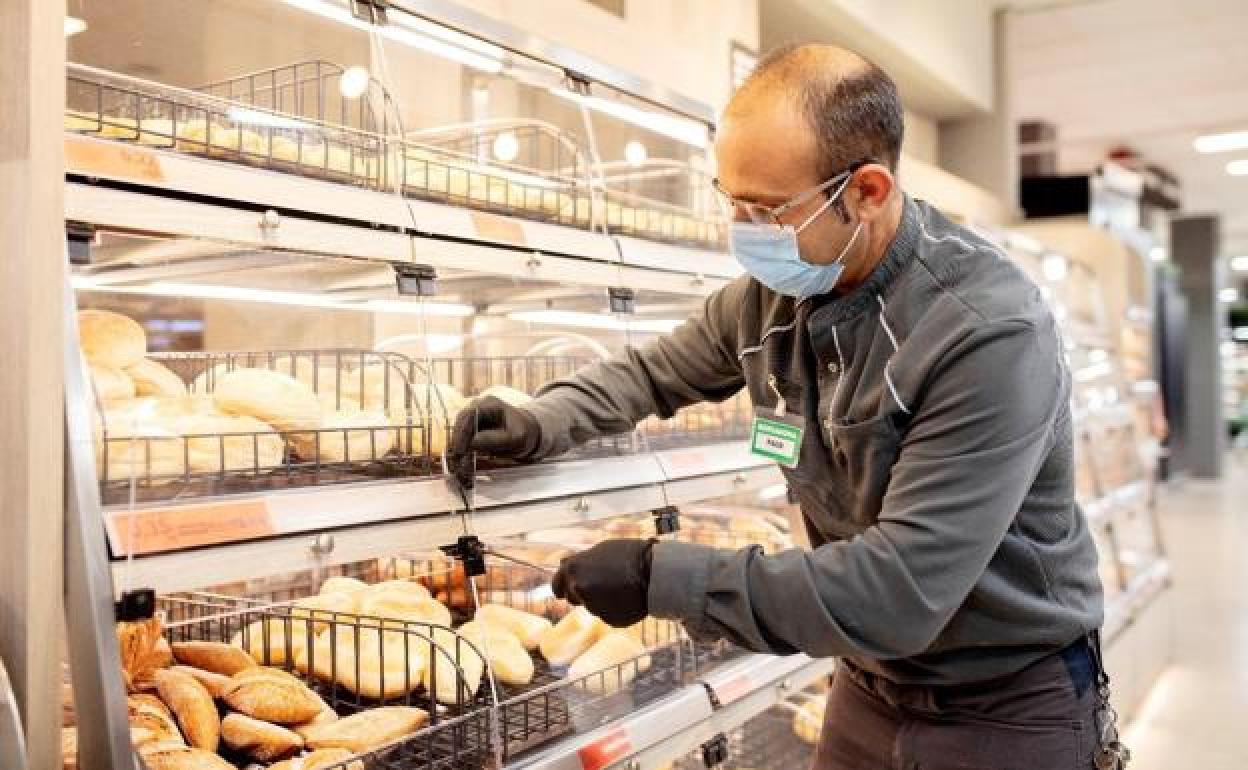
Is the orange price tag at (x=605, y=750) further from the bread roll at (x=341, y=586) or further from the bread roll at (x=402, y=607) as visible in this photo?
the bread roll at (x=341, y=586)

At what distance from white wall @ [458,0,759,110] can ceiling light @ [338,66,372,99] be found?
1244 mm

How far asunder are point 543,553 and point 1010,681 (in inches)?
38.4

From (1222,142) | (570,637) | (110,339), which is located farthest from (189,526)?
(1222,142)

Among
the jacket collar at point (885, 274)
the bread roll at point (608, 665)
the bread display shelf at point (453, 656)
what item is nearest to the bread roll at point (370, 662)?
the bread display shelf at point (453, 656)

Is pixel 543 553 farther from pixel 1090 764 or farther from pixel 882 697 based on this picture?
pixel 1090 764

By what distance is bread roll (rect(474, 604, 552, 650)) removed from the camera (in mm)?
2086

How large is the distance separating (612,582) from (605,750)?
51cm

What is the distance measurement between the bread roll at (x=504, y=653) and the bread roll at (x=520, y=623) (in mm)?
81

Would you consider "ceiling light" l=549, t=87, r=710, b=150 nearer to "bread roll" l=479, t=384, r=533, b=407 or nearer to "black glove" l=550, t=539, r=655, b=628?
"bread roll" l=479, t=384, r=533, b=407

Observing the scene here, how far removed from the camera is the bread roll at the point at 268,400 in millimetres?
1633

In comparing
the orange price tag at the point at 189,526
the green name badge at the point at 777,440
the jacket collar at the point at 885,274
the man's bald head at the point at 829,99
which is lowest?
the orange price tag at the point at 189,526

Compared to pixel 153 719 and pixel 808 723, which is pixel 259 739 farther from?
pixel 808 723

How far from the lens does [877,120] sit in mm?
1546

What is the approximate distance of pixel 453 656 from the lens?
1841mm
